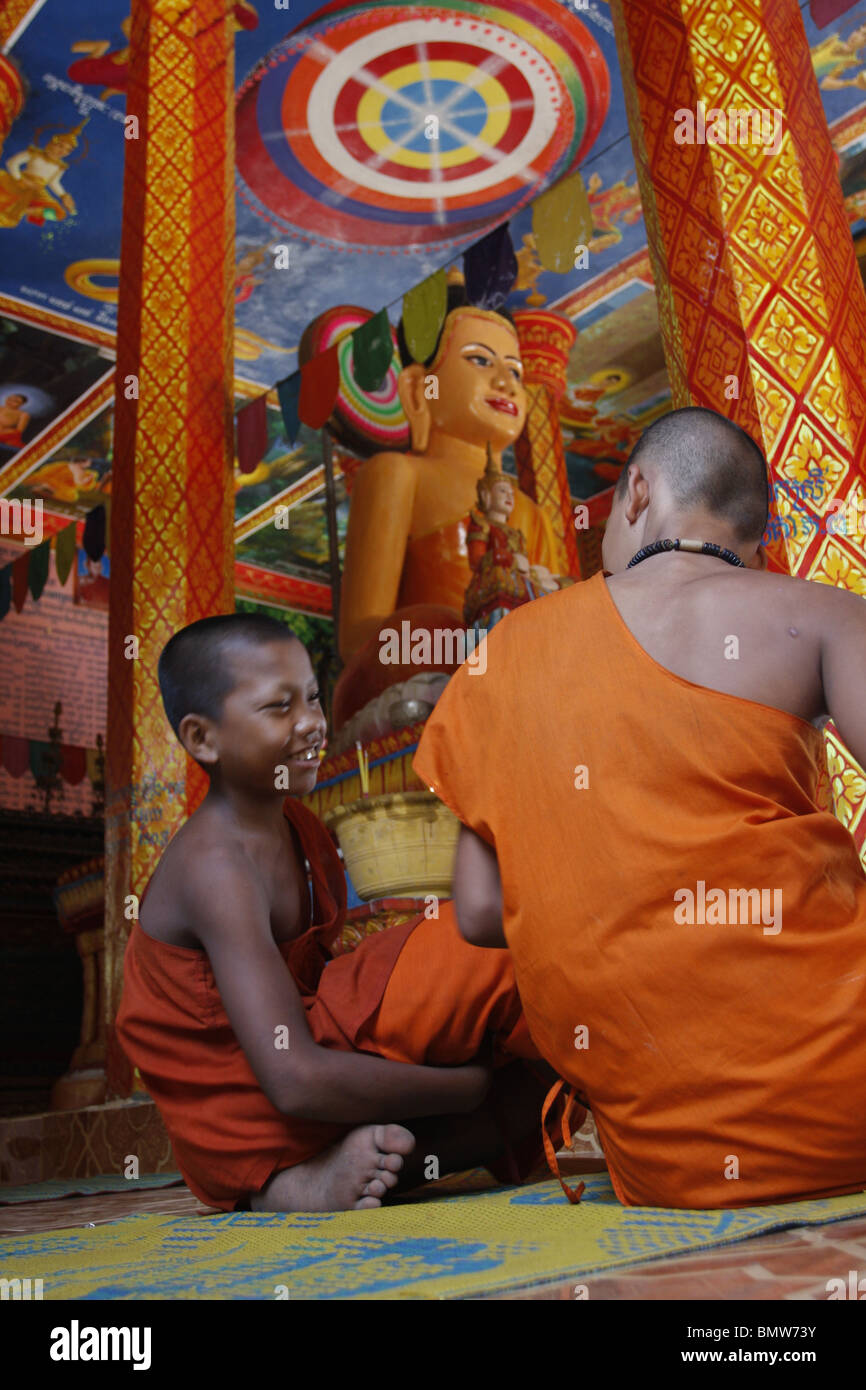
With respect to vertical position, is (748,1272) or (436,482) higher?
(436,482)

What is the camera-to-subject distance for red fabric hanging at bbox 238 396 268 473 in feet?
18.7

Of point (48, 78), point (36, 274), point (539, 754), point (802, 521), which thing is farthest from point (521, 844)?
point (36, 274)

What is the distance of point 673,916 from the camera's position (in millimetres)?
1215

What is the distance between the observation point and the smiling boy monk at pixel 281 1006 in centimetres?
148

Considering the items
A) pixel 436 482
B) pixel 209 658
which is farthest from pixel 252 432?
pixel 209 658

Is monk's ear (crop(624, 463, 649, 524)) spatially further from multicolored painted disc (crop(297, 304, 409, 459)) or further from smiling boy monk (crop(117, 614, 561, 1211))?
multicolored painted disc (crop(297, 304, 409, 459))

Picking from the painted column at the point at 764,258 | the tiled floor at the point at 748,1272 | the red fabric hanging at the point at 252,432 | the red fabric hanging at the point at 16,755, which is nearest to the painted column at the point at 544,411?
the red fabric hanging at the point at 252,432

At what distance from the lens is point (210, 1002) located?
161cm

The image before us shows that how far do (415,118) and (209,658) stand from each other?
5630mm

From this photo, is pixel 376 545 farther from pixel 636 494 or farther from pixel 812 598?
pixel 812 598

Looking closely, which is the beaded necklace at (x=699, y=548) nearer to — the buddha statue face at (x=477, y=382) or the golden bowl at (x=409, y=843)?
the golden bowl at (x=409, y=843)

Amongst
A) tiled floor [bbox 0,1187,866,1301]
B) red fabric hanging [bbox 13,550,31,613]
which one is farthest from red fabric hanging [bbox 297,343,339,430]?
tiled floor [bbox 0,1187,866,1301]
